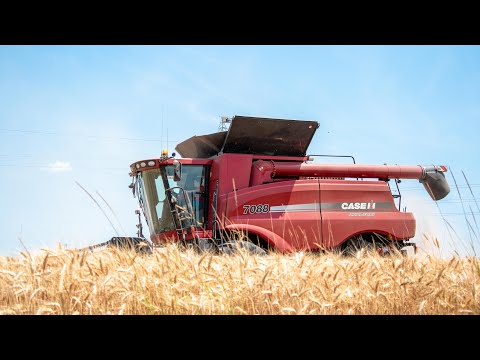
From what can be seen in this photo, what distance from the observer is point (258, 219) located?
306 inches

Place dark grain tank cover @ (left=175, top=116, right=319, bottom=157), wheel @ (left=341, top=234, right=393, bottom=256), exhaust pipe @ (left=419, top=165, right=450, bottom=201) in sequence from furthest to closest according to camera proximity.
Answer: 1. exhaust pipe @ (left=419, top=165, right=450, bottom=201)
2. wheel @ (left=341, top=234, right=393, bottom=256)
3. dark grain tank cover @ (left=175, top=116, right=319, bottom=157)

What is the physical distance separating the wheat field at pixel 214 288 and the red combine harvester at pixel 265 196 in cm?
366

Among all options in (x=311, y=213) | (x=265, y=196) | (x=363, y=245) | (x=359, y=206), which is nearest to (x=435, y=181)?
(x=359, y=206)

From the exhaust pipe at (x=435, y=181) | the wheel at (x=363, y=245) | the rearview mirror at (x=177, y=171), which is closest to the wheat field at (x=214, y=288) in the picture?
the rearview mirror at (x=177, y=171)

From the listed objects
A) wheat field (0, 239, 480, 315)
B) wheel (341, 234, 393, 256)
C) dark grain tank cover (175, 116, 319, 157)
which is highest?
dark grain tank cover (175, 116, 319, 157)

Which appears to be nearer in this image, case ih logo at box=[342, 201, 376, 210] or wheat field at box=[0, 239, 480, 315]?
wheat field at box=[0, 239, 480, 315]

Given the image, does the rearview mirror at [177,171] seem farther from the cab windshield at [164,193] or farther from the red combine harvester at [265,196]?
the cab windshield at [164,193]

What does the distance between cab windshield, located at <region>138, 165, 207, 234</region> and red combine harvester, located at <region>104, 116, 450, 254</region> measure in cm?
A: 2

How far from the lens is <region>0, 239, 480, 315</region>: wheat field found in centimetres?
302

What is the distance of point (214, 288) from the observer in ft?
10.7

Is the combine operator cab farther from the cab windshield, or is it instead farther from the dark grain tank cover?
the dark grain tank cover

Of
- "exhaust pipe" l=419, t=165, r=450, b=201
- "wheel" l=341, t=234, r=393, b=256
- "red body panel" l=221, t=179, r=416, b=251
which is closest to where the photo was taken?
"red body panel" l=221, t=179, r=416, b=251

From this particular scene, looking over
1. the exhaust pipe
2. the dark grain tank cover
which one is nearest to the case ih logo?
the dark grain tank cover
